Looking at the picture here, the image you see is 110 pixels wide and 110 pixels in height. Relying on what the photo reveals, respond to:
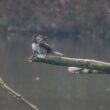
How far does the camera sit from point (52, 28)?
2363 inches

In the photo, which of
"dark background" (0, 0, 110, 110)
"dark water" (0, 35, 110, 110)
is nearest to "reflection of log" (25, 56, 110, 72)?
"dark background" (0, 0, 110, 110)

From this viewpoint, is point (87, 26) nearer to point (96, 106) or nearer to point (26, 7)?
point (26, 7)

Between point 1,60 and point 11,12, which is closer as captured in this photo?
point 1,60

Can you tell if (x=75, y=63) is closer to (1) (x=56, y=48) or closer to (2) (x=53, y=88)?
(2) (x=53, y=88)

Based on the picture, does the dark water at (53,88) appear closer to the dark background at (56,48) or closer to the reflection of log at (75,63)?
the dark background at (56,48)

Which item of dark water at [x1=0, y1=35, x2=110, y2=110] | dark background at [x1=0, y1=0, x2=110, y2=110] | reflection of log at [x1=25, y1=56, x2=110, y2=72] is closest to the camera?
reflection of log at [x1=25, y1=56, x2=110, y2=72]

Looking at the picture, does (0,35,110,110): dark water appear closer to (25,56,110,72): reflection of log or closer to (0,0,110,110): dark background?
(0,0,110,110): dark background

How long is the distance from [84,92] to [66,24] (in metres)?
38.0

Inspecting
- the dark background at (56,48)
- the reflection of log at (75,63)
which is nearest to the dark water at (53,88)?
the dark background at (56,48)

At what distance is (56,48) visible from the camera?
40.8 meters

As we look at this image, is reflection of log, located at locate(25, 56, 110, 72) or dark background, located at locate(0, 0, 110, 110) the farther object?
dark background, located at locate(0, 0, 110, 110)

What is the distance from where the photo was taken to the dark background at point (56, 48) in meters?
20.8

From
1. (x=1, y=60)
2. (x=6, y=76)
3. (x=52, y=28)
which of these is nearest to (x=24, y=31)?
(x=52, y=28)

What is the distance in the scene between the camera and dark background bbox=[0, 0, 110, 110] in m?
20.8
